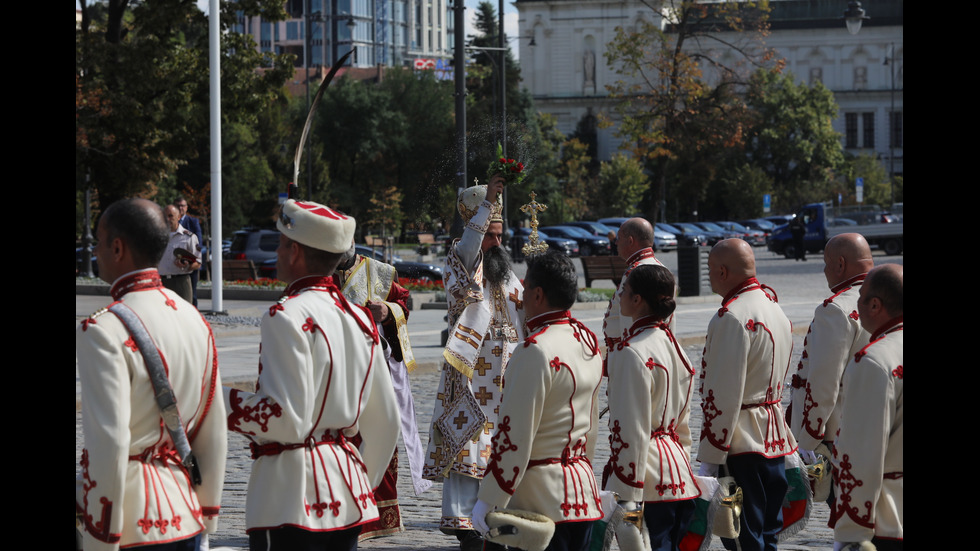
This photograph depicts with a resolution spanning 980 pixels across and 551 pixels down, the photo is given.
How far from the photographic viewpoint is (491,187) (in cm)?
718

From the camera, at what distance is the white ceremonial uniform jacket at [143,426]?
3.68 metres

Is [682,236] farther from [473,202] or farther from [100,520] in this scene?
[100,520]

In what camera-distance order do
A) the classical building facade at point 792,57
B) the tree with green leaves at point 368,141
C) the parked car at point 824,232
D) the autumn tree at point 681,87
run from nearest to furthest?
the autumn tree at point 681,87 < the parked car at point 824,232 < the tree with green leaves at point 368,141 < the classical building facade at point 792,57

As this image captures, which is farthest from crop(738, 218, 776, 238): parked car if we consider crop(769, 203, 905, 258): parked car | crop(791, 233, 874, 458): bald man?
crop(791, 233, 874, 458): bald man

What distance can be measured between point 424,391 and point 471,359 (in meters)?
6.20

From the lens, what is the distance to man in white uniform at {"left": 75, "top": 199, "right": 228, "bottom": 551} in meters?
3.69

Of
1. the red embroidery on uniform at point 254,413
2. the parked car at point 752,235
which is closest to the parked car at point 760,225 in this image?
the parked car at point 752,235

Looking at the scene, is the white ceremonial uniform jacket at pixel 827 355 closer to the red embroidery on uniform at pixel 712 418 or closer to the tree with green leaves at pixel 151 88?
the red embroidery on uniform at pixel 712 418

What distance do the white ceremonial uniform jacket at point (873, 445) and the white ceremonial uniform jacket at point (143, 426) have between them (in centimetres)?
206

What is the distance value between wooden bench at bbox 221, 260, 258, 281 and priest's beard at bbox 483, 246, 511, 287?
76.6ft

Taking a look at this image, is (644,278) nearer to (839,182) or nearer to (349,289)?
(349,289)

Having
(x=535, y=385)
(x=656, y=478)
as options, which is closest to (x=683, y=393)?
(x=656, y=478)

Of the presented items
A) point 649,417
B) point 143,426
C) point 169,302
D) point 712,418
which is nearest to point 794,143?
point 712,418
